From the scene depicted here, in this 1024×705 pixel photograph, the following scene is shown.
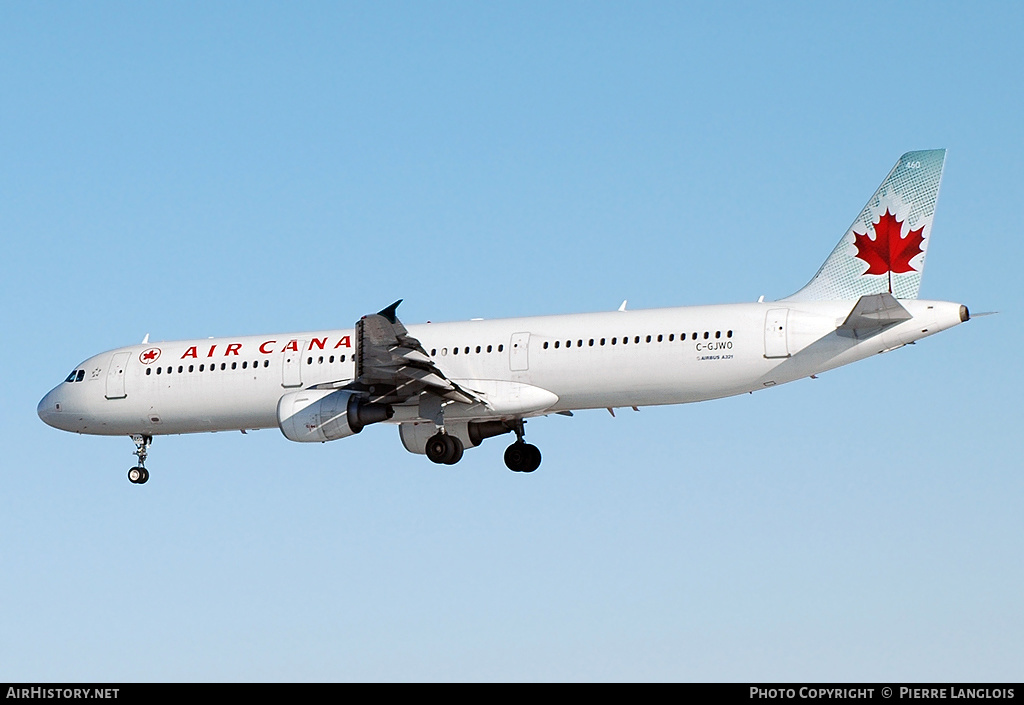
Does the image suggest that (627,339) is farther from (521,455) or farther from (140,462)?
(140,462)

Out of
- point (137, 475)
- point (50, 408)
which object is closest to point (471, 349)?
point (137, 475)

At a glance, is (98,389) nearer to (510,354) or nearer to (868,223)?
(510,354)

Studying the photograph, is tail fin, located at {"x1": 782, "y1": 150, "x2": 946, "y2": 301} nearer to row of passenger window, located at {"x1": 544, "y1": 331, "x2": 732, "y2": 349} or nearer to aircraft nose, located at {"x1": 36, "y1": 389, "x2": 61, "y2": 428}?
row of passenger window, located at {"x1": 544, "y1": 331, "x2": 732, "y2": 349}

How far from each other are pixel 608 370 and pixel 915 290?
21.9ft

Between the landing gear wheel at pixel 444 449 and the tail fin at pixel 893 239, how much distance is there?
860 cm

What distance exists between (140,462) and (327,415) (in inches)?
290

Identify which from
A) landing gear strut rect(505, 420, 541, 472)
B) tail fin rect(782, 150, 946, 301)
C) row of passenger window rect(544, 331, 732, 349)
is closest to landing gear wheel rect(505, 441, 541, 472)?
landing gear strut rect(505, 420, 541, 472)

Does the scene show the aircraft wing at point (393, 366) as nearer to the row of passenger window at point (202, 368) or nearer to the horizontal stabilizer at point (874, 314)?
the row of passenger window at point (202, 368)

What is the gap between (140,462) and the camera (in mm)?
37062

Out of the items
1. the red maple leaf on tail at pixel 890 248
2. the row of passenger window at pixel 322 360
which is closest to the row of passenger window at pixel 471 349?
the row of passenger window at pixel 322 360

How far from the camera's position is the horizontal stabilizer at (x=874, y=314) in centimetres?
2895

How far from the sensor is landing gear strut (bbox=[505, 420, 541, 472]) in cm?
3584

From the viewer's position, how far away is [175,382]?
35.7 metres
